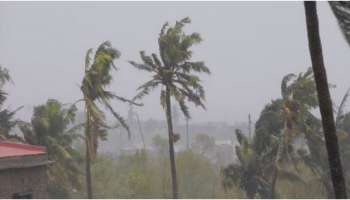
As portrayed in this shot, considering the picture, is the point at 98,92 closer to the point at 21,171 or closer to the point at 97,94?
the point at 97,94

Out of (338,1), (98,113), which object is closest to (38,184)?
(98,113)

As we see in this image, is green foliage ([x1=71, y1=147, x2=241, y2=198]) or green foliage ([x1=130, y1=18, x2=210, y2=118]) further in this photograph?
green foliage ([x1=71, y1=147, x2=241, y2=198])

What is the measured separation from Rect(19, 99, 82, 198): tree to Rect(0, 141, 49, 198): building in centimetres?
1220

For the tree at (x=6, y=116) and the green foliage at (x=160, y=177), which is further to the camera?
the green foliage at (x=160, y=177)

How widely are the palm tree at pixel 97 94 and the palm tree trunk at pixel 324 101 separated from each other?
1821 cm

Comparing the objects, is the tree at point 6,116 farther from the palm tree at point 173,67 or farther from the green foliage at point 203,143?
the green foliage at point 203,143

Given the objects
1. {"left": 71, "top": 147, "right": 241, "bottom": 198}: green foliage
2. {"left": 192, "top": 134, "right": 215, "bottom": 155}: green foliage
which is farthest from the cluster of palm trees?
{"left": 192, "top": 134, "right": 215, "bottom": 155}: green foliage

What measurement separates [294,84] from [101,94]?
11126mm

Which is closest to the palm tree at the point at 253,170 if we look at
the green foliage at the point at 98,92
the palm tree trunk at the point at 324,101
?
the green foliage at the point at 98,92

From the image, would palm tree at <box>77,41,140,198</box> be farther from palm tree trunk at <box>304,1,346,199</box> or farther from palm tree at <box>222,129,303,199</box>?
palm tree trunk at <box>304,1,346,199</box>

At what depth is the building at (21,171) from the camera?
60.0ft

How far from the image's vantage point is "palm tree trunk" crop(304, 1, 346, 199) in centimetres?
812

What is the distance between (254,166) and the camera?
3356 cm

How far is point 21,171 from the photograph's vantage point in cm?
1922
